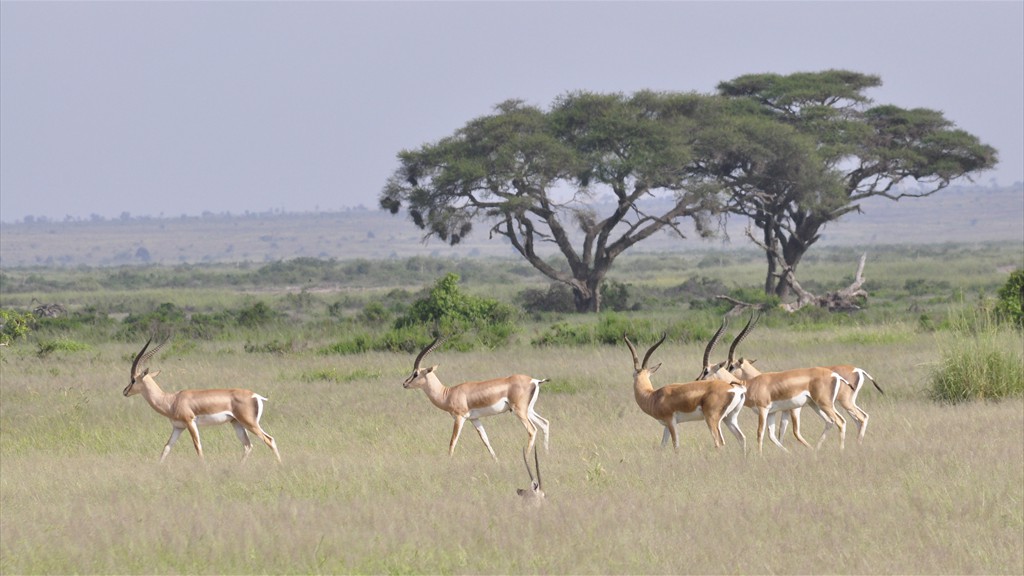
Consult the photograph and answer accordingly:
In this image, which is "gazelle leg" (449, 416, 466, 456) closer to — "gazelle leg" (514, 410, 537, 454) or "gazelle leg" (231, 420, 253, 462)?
"gazelle leg" (514, 410, 537, 454)

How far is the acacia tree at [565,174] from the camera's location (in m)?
34.6

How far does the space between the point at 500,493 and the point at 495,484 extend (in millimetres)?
416

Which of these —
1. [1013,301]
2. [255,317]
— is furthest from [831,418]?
[255,317]

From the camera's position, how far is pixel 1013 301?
2075 centimetres

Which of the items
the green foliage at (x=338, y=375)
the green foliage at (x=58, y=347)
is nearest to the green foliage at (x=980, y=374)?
the green foliage at (x=338, y=375)

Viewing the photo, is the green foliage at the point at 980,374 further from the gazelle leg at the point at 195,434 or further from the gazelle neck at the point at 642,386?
the gazelle leg at the point at 195,434

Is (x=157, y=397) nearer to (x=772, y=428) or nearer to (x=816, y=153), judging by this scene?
(x=772, y=428)

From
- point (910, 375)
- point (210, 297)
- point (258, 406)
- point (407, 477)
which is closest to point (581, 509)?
point (407, 477)

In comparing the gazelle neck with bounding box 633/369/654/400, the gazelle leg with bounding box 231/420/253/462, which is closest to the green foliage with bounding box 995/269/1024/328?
the gazelle neck with bounding box 633/369/654/400

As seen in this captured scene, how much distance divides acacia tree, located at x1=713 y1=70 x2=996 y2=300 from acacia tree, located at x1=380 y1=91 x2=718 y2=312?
5.99ft

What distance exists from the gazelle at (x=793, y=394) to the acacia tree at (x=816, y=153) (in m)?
23.6

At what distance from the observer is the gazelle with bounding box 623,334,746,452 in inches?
420

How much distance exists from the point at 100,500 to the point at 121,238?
193 m

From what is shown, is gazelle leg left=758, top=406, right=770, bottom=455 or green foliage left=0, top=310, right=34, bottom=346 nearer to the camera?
gazelle leg left=758, top=406, right=770, bottom=455
